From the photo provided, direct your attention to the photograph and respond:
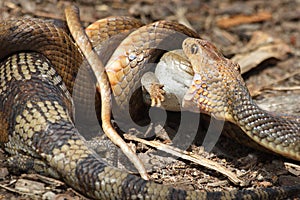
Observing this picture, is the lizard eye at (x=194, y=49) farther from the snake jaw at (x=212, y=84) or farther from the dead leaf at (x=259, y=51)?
the dead leaf at (x=259, y=51)

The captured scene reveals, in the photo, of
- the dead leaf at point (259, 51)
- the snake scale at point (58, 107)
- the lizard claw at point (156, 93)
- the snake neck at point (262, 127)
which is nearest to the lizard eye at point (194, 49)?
the snake scale at point (58, 107)

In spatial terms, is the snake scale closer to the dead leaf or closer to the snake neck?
the snake neck

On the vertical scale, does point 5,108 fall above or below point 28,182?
above

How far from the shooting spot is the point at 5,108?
5078 mm

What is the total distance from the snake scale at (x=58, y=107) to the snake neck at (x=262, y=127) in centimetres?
4

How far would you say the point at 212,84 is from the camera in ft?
17.5

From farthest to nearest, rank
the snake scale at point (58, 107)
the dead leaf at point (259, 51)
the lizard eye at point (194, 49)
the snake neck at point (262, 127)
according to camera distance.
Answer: the dead leaf at point (259, 51)
the lizard eye at point (194, 49)
the snake neck at point (262, 127)
the snake scale at point (58, 107)

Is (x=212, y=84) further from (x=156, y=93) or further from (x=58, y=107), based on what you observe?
(x=58, y=107)

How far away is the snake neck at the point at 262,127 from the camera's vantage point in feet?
16.8

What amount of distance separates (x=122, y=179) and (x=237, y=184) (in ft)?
4.47

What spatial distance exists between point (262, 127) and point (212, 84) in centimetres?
66

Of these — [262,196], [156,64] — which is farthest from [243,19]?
[262,196]

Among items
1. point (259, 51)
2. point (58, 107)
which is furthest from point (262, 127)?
point (259, 51)

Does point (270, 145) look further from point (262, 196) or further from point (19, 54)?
point (19, 54)
